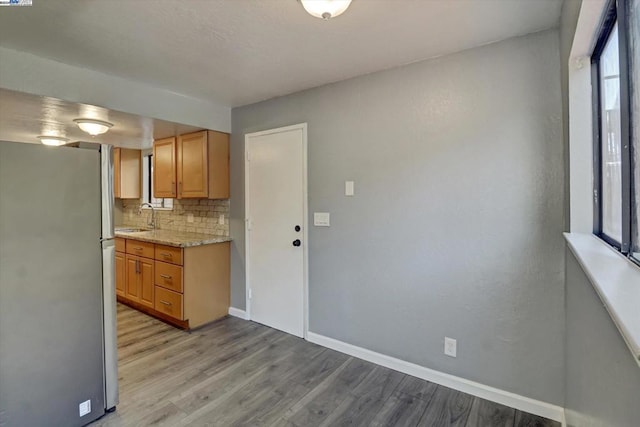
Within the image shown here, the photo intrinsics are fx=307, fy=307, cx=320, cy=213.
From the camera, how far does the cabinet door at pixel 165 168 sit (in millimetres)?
3723

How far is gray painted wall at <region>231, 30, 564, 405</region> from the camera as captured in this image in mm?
1876

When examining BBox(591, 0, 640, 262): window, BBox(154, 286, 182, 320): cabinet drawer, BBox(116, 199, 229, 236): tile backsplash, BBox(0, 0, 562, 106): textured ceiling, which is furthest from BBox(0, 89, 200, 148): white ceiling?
BBox(591, 0, 640, 262): window

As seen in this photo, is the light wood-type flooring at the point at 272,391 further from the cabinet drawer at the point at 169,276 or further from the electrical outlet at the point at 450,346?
the cabinet drawer at the point at 169,276

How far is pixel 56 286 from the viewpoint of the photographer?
1692mm

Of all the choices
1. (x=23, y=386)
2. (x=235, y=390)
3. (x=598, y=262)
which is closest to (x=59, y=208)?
(x=23, y=386)

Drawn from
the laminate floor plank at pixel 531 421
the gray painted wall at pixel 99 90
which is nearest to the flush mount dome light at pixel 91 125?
the gray painted wall at pixel 99 90

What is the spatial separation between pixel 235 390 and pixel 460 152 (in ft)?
7.56

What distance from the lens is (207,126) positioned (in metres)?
3.30

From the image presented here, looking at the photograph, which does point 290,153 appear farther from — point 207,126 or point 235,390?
point 235,390

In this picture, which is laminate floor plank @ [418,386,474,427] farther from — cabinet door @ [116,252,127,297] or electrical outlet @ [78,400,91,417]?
cabinet door @ [116,252,127,297]

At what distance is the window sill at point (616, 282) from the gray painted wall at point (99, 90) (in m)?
3.21

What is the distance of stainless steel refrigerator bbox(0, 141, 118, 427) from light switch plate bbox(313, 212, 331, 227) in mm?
1565

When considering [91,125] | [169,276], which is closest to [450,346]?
[169,276]

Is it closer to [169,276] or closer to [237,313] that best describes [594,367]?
[237,313]
